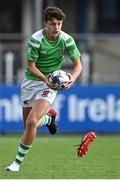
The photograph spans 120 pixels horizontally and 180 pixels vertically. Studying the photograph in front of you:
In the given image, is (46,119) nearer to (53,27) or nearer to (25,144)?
(25,144)

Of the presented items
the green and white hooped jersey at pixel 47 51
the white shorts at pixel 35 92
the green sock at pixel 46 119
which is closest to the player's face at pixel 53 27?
the green and white hooped jersey at pixel 47 51

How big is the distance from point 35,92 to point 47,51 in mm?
607

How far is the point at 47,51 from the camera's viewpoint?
11680mm

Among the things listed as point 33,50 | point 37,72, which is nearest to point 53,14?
point 33,50

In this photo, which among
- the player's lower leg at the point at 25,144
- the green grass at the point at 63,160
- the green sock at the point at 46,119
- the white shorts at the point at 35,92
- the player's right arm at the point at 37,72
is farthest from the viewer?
the green sock at the point at 46,119

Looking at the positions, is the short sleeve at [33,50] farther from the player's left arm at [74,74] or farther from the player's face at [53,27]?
the player's left arm at [74,74]

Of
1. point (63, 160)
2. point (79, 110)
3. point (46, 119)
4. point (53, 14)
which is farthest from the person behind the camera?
point (79, 110)

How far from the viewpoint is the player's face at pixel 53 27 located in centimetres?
1137

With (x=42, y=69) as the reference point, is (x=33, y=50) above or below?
above

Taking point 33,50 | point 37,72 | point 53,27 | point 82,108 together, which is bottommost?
point 37,72

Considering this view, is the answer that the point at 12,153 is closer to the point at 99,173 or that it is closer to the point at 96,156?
the point at 96,156

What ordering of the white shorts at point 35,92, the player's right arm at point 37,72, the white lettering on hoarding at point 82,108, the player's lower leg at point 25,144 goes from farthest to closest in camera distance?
1. the white lettering on hoarding at point 82,108
2. the white shorts at point 35,92
3. the player's right arm at point 37,72
4. the player's lower leg at point 25,144

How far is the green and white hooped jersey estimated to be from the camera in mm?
11570

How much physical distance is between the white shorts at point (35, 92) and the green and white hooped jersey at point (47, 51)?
0.29 ft
